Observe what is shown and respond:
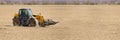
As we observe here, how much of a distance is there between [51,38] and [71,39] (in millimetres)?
857

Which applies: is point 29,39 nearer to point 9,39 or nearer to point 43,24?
point 9,39

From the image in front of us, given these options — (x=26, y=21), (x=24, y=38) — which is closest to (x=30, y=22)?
(x=26, y=21)

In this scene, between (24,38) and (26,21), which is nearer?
(24,38)

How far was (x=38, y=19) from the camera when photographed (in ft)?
75.9

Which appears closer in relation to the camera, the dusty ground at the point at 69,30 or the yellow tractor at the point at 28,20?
the dusty ground at the point at 69,30

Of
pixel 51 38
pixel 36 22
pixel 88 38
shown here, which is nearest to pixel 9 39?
pixel 51 38

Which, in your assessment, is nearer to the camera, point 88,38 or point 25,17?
point 88,38

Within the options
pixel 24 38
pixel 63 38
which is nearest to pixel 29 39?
pixel 24 38

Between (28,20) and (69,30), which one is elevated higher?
(28,20)

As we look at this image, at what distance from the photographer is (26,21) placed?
2322 cm

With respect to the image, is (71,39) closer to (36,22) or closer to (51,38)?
(51,38)

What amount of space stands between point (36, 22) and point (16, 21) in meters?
1.74

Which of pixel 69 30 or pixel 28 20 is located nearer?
pixel 69 30

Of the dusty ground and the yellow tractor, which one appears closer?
the dusty ground
